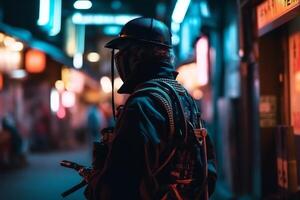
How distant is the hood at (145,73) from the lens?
300 cm

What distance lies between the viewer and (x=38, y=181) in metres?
12.5

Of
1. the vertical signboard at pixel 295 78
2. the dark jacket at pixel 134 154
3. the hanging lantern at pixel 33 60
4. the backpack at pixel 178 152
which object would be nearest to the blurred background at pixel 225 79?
the vertical signboard at pixel 295 78

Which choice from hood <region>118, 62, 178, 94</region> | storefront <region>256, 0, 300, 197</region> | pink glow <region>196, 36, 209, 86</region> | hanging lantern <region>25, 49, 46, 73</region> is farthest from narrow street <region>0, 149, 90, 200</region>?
hanging lantern <region>25, 49, 46, 73</region>

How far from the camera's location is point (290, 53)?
7465mm

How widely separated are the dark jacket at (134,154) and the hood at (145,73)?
0.32m

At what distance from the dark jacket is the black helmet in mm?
463

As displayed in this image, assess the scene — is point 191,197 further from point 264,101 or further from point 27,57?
point 27,57

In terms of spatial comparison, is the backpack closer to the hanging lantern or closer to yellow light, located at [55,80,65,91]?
the hanging lantern

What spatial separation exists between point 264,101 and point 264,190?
143 centimetres

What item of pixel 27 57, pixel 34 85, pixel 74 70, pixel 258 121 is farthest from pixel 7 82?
pixel 258 121

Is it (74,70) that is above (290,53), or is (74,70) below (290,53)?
above

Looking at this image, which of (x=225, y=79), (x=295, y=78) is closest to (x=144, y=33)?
(x=295, y=78)

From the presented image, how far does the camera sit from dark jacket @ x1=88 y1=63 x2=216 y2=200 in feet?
8.40

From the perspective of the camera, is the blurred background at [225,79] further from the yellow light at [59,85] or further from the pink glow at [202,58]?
the yellow light at [59,85]
